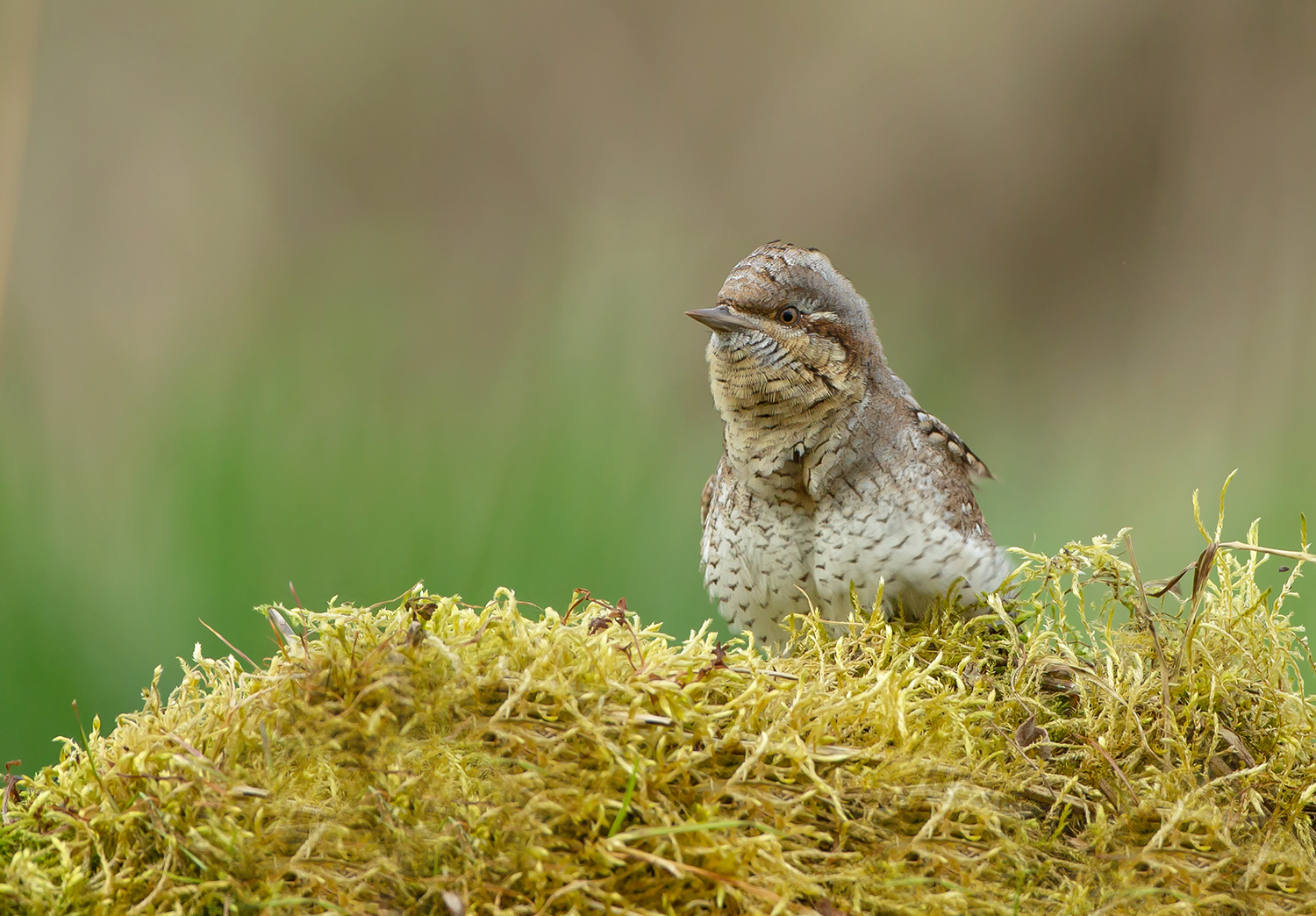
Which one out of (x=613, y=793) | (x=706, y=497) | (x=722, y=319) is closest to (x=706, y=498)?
(x=706, y=497)

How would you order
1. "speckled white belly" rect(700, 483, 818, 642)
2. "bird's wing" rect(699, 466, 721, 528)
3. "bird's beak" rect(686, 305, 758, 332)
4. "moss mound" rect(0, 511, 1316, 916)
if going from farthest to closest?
"bird's wing" rect(699, 466, 721, 528)
"speckled white belly" rect(700, 483, 818, 642)
"bird's beak" rect(686, 305, 758, 332)
"moss mound" rect(0, 511, 1316, 916)

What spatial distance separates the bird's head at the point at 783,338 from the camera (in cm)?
126

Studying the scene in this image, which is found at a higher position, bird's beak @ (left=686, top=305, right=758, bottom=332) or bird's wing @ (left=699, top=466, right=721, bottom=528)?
bird's beak @ (left=686, top=305, right=758, bottom=332)

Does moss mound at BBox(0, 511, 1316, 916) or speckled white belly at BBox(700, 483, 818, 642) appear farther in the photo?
speckled white belly at BBox(700, 483, 818, 642)

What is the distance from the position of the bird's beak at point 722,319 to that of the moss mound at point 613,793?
51 centimetres

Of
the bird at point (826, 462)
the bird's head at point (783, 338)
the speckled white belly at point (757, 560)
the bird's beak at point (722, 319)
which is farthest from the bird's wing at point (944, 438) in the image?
the bird's beak at point (722, 319)

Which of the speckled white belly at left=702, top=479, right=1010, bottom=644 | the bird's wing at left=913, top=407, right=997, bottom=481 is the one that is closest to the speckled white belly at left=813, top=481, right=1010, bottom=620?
the speckled white belly at left=702, top=479, right=1010, bottom=644

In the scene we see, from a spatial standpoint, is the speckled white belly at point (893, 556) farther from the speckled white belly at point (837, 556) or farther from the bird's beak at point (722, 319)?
the bird's beak at point (722, 319)

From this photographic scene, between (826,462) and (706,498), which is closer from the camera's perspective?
(826,462)

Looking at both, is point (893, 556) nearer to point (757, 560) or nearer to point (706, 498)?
point (757, 560)

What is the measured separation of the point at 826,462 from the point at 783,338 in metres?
0.20

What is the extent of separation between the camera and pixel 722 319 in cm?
123

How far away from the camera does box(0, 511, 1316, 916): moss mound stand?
63 cm

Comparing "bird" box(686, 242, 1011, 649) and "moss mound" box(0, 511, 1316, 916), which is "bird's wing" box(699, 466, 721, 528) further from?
"moss mound" box(0, 511, 1316, 916)
